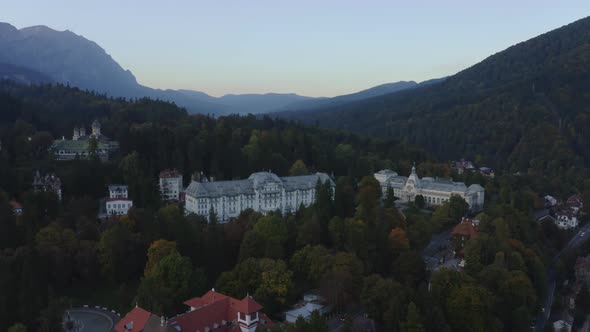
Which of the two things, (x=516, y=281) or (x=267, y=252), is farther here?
(x=267, y=252)

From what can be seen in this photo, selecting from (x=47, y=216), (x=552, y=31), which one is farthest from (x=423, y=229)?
(x=552, y=31)

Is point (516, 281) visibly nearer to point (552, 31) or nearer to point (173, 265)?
point (173, 265)

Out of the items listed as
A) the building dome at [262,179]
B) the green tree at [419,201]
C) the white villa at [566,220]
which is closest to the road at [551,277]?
the white villa at [566,220]

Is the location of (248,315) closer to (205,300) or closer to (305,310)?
(205,300)

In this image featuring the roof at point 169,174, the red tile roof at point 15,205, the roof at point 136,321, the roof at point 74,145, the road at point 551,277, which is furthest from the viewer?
the roof at point 74,145

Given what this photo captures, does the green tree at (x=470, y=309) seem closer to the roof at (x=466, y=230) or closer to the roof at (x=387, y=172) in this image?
the roof at (x=466, y=230)

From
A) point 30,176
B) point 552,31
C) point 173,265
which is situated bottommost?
point 173,265

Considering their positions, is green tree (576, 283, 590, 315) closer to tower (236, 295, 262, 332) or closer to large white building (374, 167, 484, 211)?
large white building (374, 167, 484, 211)

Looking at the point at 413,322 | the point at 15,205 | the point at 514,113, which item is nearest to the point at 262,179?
the point at 15,205
